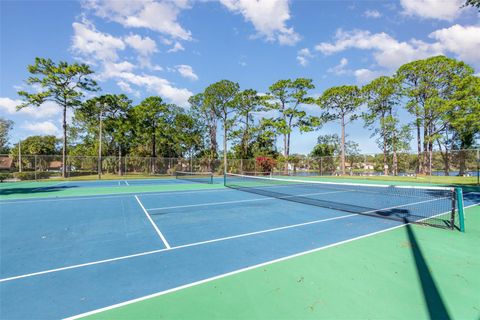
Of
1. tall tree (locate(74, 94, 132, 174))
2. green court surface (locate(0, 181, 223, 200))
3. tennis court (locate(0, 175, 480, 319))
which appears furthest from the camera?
tall tree (locate(74, 94, 132, 174))

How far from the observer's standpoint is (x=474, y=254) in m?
4.31

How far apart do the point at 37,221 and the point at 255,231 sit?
20.8ft

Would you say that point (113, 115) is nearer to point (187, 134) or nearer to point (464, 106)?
point (187, 134)

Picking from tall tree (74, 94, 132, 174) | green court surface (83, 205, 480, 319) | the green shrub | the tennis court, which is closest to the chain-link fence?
the green shrub

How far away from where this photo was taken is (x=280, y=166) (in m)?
32.4

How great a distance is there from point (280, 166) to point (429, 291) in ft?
96.6

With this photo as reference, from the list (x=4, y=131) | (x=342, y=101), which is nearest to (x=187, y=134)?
(x=342, y=101)

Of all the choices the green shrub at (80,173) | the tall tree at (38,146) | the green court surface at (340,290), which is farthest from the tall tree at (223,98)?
the tall tree at (38,146)

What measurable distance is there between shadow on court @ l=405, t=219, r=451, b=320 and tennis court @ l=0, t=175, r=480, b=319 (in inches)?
41.3

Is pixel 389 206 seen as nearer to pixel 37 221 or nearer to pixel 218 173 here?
pixel 37 221

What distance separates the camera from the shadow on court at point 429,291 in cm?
267

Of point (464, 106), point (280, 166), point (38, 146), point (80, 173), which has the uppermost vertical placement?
point (464, 106)

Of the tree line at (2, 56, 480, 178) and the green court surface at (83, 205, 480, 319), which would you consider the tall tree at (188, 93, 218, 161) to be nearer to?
the tree line at (2, 56, 480, 178)

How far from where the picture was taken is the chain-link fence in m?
24.5
